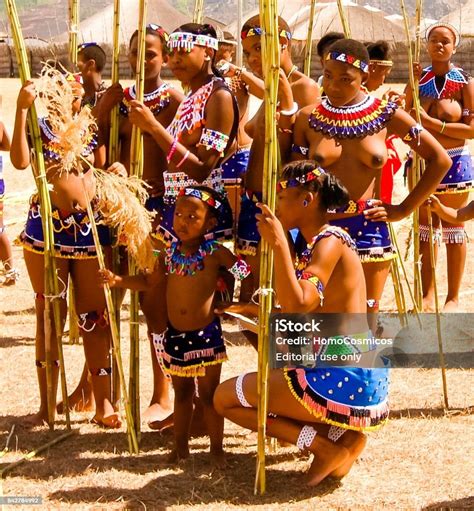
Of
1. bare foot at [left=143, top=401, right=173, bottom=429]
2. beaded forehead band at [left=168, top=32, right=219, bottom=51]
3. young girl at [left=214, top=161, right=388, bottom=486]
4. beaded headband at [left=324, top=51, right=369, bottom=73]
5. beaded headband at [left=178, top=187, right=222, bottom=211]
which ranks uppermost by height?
beaded forehead band at [left=168, top=32, right=219, bottom=51]

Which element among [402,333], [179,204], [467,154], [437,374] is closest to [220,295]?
[179,204]

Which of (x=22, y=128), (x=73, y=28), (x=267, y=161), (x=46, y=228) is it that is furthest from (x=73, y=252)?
(x=267, y=161)

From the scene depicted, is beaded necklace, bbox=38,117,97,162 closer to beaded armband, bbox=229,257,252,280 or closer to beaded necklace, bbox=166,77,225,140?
beaded necklace, bbox=166,77,225,140

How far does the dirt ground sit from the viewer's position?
402 cm

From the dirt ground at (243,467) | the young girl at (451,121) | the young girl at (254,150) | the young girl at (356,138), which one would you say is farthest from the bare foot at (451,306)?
the young girl at (254,150)

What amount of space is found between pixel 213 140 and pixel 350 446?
152 centimetres

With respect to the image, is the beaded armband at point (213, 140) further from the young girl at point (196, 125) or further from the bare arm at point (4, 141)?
the bare arm at point (4, 141)

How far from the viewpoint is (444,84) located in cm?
716

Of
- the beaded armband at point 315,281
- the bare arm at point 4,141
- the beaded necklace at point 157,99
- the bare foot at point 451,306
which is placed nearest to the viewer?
the beaded armband at point 315,281

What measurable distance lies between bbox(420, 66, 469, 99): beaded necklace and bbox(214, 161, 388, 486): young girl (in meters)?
3.28

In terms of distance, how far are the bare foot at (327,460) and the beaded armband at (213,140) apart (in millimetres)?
1448

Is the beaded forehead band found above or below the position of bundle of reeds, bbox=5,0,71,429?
above

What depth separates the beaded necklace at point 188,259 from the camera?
175 inches

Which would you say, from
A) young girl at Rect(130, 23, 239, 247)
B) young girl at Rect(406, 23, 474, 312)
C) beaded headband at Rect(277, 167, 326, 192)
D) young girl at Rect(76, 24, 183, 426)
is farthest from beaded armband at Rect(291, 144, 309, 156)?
young girl at Rect(406, 23, 474, 312)
